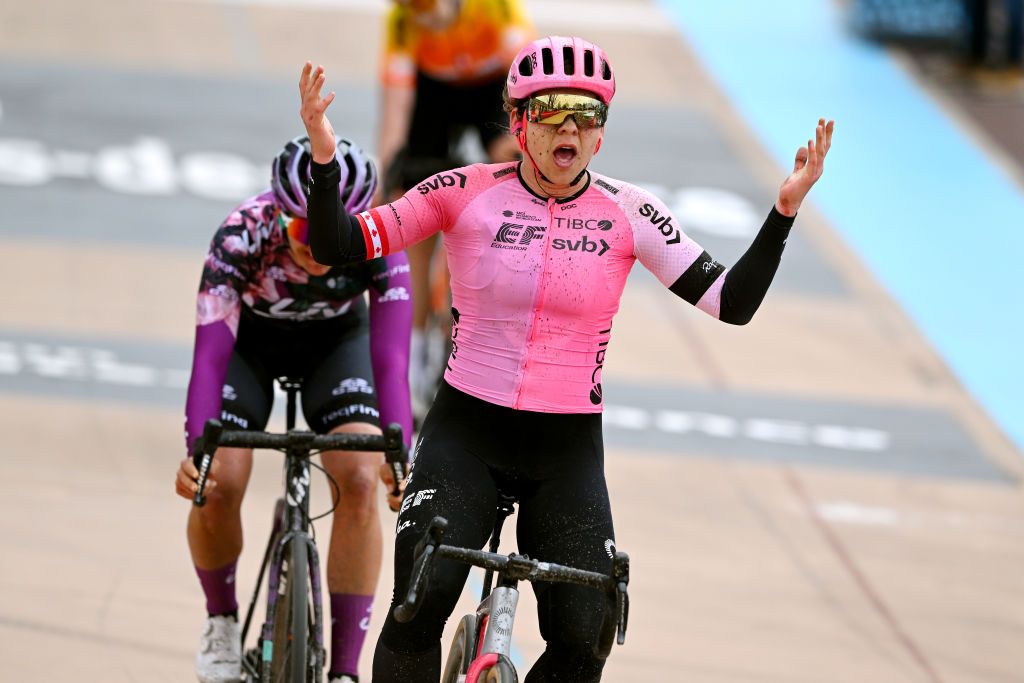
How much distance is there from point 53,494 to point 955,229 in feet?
24.5

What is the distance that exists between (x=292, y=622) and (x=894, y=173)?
9.58m

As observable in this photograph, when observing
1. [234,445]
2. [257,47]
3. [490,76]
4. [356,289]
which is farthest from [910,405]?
[257,47]

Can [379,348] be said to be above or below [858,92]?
below

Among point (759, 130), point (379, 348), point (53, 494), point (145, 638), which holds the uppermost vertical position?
point (759, 130)

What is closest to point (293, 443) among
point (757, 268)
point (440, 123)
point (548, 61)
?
point (548, 61)

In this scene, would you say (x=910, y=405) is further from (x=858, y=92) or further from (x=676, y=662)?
(x=858, y=92)

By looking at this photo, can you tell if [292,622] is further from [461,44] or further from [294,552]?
[461,44]

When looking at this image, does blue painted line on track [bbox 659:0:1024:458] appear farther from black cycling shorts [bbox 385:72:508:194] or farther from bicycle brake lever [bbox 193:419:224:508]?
bicycle brake lever [bbox 193:419:224:508]

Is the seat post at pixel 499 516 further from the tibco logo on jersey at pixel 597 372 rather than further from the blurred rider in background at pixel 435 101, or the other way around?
the blurred rider in background at pixel 435 101

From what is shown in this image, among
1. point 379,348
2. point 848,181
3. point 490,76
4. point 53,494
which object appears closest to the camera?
point 379,348

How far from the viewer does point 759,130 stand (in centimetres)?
1330

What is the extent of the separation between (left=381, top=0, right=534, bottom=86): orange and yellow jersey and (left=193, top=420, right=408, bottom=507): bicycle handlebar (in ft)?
11.4

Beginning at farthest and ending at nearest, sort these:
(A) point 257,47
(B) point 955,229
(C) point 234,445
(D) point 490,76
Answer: (A) point 257,47
(B) point 955,229
(D) point 490,76
(C) point 234,445

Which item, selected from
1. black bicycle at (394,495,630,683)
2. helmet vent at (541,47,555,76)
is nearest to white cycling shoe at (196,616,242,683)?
black bicycle at (394,495,630,683)
